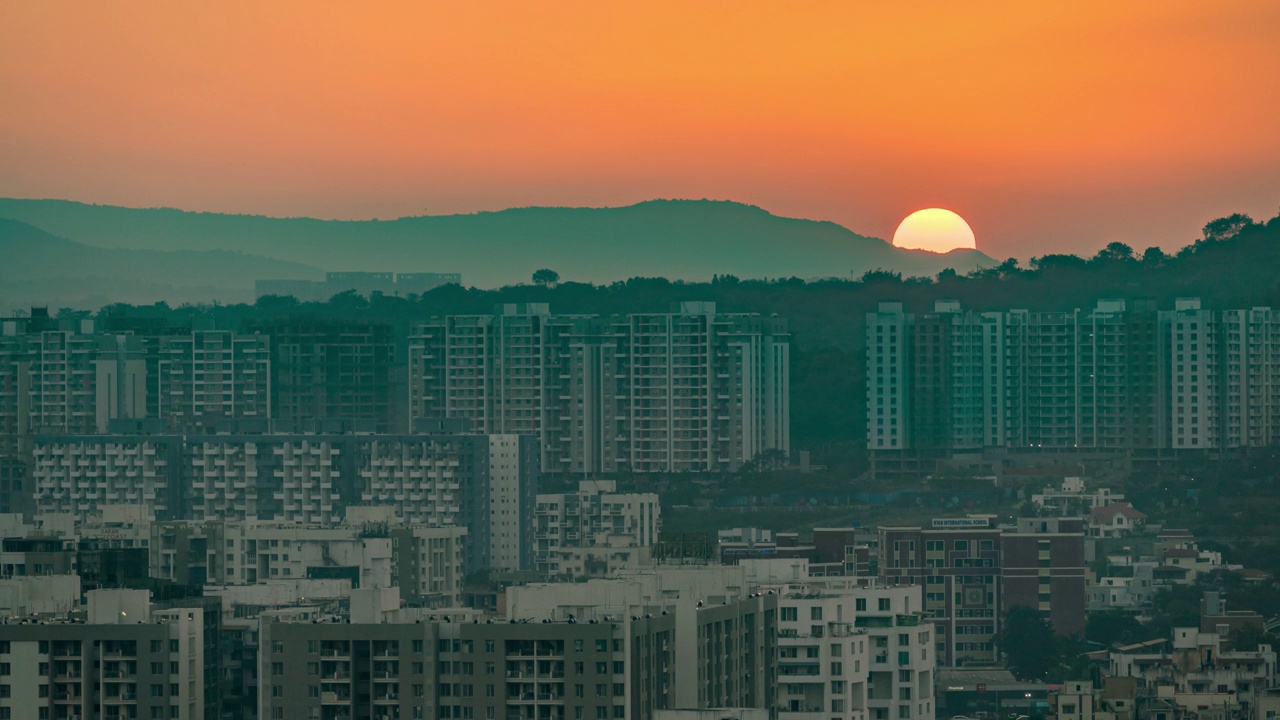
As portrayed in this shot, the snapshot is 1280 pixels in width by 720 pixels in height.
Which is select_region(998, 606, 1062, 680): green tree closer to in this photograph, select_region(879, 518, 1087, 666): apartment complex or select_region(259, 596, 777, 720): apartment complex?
select_region(879, 518, 1087, 666): apartment complex

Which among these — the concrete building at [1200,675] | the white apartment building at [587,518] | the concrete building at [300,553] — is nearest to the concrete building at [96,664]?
the concrete building at [1200,675]

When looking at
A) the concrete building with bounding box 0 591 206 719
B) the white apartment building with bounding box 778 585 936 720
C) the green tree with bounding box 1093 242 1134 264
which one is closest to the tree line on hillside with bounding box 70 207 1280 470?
the green tree with bounding box 1093 242 1134 264

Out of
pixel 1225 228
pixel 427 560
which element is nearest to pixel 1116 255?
pixel 1225 228

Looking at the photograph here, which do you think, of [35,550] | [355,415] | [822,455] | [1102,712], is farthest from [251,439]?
[1102,712]

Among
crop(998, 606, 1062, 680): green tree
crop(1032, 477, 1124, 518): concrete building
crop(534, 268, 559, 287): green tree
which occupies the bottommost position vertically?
crop(998, 606, 1062, 680): green tree

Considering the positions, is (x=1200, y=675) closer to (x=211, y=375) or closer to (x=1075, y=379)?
(x=1075, y=379)

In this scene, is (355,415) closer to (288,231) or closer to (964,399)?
(964,399)
